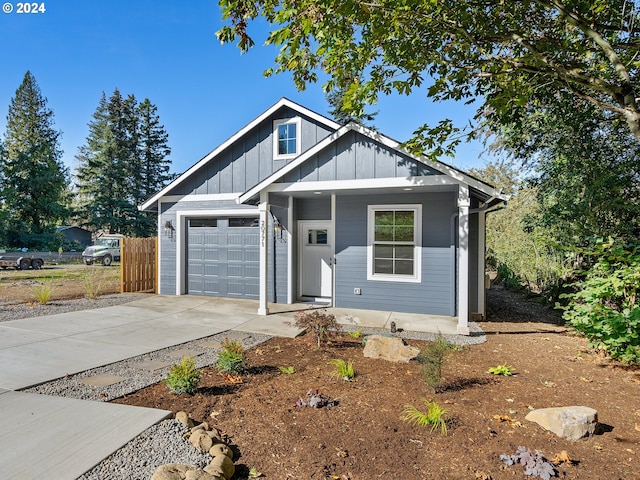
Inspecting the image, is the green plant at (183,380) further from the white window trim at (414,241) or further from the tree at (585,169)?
the tree at (585,169)

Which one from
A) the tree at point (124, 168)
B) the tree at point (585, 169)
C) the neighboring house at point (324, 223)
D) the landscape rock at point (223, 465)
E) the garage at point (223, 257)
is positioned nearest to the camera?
the landscape rock at point (223, 465)

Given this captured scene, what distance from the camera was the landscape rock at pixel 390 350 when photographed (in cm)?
494

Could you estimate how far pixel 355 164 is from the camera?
7371mm

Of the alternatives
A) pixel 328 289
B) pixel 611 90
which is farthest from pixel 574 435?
pixel 328 289

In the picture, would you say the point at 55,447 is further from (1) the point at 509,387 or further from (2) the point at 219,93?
(2) the point at 219,93

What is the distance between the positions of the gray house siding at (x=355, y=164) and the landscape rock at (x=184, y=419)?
542cm

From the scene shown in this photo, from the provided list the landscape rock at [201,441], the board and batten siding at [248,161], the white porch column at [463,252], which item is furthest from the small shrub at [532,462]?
the board and batten siding at [248,161]

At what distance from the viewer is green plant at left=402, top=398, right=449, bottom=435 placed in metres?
3.06

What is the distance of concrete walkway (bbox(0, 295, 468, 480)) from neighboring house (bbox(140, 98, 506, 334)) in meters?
0.72

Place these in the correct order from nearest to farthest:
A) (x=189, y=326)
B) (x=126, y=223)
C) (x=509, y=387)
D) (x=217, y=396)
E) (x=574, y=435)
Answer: (x=574, y=435)
(x=217, y=396)
(x=509, y=387)
(x=189, y=326)
(x=126, y=223)

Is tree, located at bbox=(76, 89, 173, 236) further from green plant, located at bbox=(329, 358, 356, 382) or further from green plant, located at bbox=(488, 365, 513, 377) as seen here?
green plant, located at bbox=(488, 365, 513, 377)

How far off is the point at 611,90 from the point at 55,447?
6.60 meters

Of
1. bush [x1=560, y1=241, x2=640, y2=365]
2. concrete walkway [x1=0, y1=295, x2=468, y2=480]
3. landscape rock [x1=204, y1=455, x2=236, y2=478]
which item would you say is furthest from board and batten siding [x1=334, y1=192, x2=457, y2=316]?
landscape rock [x1=204, y1=455, x2=236, y2=478]

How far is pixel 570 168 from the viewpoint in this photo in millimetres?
8297
